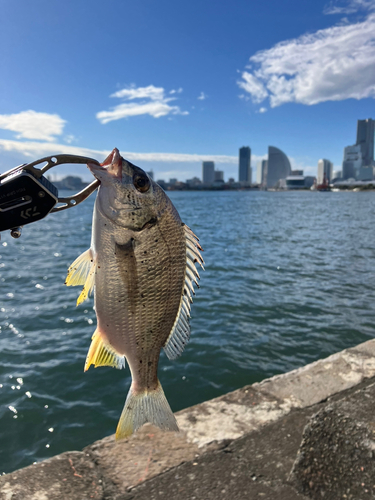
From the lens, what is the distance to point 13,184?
6.06 ft

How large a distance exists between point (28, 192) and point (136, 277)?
73cm

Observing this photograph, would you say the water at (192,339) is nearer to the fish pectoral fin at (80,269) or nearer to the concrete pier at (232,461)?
the concrete pier at (232,461)

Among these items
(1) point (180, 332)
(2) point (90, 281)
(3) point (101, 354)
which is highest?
(2) point (90, 281)

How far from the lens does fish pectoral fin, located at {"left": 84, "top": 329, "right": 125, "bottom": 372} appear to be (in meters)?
2.19

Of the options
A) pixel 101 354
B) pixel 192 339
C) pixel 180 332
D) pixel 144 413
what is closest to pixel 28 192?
pixel 101 354

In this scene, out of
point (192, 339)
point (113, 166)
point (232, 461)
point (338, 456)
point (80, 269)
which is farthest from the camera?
point (192, 339)

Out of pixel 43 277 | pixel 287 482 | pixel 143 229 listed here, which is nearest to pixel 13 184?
pixel 143 229

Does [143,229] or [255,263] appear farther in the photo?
[255,263]

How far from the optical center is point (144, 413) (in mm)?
2277

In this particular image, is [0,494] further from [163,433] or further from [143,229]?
[143,229]

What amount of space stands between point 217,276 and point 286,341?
20.9ft

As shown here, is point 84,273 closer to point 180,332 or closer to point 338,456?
point 180,332

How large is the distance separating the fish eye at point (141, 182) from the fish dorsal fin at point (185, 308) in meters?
0.38

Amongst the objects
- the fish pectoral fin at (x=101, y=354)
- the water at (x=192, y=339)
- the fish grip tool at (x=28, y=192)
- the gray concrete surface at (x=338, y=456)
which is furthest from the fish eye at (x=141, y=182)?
the water at (x=192, y=339)
